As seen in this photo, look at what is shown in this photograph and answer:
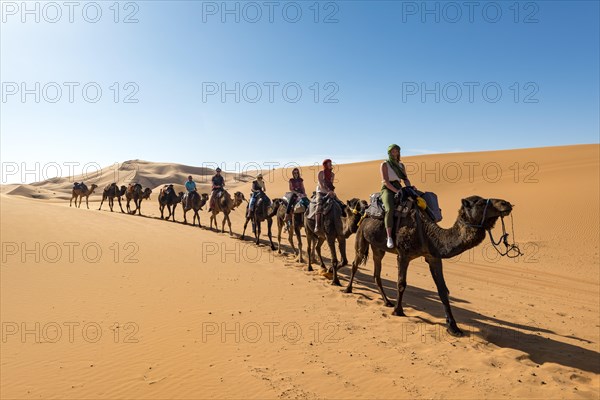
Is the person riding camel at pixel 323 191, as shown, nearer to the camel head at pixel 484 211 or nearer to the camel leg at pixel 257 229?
the camel head at pixel 484 211

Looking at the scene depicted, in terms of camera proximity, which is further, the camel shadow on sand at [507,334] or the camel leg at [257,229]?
the camel leg at [257,229]

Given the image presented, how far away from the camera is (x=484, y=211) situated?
19.5 feet

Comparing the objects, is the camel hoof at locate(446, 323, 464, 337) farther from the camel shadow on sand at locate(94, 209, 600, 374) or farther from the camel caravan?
the camel shadow on sand at locate(94, 209, 600, 374)

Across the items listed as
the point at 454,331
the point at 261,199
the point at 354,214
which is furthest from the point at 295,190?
the point at 454,331

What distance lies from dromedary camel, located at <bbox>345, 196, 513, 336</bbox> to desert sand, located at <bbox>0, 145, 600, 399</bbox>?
978mm

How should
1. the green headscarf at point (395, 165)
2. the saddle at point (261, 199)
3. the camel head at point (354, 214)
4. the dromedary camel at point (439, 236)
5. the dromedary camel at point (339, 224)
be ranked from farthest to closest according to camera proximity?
1. the saddle at point (261, 199)
2. the dromedary camel at point (339, 224)
3. the camel head at point (354, 214)
4. the green headscarf at point (395, 165)
5. the dromedary camel at point (439, 236)

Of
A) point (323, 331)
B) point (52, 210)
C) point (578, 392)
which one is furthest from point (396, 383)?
point (52, 210)

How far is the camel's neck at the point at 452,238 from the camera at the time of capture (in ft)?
20.2

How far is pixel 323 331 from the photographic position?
22.5 ft

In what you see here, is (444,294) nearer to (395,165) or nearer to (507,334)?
(507,334)

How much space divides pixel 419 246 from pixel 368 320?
182 centimetres

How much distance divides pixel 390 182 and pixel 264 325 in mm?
3875

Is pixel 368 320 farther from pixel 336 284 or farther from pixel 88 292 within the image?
pixel 88 292

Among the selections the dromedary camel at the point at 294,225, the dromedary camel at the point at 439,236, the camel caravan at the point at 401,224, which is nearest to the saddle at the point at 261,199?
the dromedary camel at the point at 294,225
